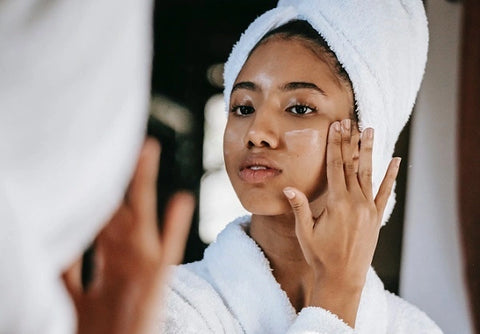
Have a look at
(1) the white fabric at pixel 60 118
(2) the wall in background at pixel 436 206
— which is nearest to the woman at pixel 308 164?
(2) the wall in background at pixel 436 206

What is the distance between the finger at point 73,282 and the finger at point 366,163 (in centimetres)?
37

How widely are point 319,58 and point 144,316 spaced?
43 cm

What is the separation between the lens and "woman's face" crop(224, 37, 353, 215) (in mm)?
645

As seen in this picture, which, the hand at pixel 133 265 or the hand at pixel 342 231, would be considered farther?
the hand at pixel 342 231

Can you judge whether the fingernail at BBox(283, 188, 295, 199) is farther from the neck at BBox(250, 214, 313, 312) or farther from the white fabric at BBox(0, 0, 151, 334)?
the white fabric at BBox(0, 0, 151, 334)

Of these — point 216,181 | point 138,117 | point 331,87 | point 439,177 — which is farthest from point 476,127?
point 138,117

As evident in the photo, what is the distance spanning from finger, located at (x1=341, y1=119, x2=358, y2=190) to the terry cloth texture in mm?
33

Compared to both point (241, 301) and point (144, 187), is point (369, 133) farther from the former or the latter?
point (144, 187)

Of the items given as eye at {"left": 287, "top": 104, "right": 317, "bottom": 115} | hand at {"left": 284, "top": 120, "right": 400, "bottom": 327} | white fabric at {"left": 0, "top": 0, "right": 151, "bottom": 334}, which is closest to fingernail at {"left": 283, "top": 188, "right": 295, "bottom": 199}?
hand at {"left": 284, "top": 120, "right": 400, "bottom": 327}

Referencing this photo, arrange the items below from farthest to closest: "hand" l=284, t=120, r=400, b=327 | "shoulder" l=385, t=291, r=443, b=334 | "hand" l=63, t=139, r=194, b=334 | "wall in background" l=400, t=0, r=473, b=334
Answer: "wall in background" l=400, t=0, r=473, b=334, "shoulder" l=385, t=291, r=443, b=334, "hand" l=284, t=120, r=400, b=327, "hand" l=63, t=139, r=194, b=334

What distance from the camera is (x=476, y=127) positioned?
823mm

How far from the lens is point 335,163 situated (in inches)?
25.2

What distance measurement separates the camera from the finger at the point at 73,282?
0.34m

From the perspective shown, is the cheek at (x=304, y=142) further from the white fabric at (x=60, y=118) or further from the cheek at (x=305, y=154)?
the white fabric at (x=60, y=118)
